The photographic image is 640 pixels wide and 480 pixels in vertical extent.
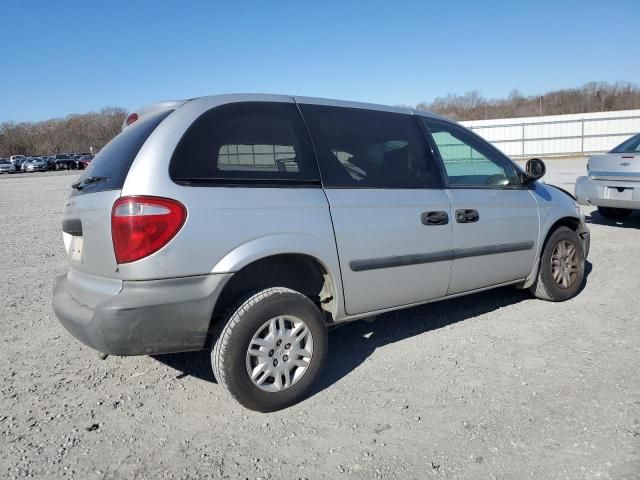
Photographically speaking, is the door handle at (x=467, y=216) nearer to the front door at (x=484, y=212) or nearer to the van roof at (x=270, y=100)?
the front door at (x=484, y=212)

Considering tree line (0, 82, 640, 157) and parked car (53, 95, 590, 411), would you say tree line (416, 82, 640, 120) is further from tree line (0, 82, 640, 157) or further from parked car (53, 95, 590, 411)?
parked car (53, 95, 590, 411)

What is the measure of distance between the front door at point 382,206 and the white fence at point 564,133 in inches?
1107

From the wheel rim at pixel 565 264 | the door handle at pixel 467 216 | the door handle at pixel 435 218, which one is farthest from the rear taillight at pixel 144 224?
the wheel rim at pixel 565 264

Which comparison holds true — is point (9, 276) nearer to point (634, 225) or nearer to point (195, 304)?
point (195, 304)

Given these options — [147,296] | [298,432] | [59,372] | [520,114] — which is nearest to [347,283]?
[298,432]

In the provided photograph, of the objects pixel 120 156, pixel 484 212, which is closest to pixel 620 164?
pixel 484 212

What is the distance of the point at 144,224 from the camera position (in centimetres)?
248

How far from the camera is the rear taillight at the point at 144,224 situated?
2.48 meters

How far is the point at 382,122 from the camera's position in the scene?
142 inches

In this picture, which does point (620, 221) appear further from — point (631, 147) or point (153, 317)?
point (153, 317)

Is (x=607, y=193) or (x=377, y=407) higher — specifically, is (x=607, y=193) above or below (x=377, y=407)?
above

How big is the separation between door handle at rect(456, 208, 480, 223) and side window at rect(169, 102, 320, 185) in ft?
3.91

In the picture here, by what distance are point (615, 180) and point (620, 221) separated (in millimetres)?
1680

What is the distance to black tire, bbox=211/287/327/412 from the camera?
268 centimetres
